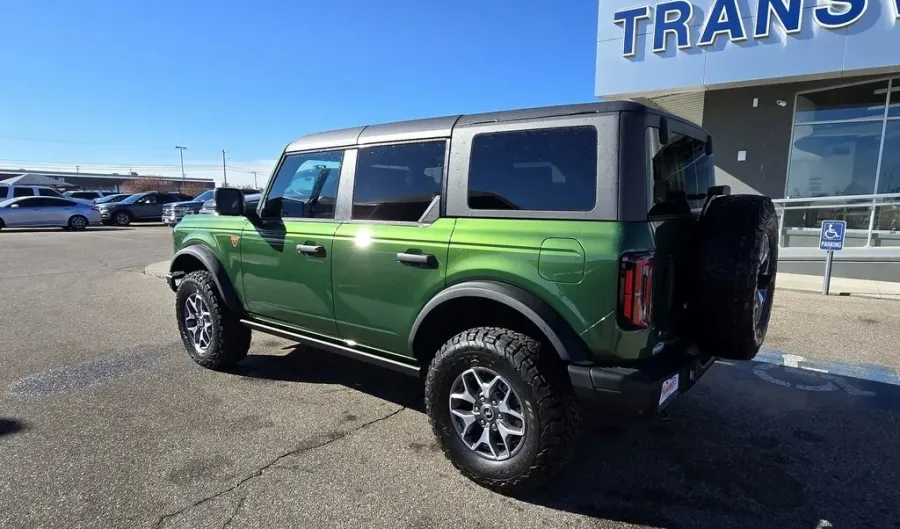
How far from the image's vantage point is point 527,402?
261cm

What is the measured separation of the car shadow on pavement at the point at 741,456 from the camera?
8.58ft

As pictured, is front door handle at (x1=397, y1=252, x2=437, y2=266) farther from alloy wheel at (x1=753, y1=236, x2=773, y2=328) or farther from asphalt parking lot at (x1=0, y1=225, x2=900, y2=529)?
alloy wheel at (x1=753, y1=236, x2=773, y2=328)

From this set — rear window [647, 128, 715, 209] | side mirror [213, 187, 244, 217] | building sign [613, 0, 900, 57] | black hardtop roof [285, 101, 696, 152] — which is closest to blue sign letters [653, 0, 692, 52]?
building sign [613, 0, 900, 57]

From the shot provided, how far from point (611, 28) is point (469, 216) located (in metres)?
10.8

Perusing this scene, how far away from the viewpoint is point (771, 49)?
33.6 ft

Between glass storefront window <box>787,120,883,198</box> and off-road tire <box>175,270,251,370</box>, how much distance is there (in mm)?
12012

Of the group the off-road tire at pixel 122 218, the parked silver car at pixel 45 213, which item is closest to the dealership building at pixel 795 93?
the parked silver car at pixel 45 213

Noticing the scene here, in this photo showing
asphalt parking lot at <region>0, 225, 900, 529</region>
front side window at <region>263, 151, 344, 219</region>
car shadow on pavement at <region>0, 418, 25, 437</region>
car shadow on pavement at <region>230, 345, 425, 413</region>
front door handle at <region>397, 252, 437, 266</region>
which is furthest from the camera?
car shadow on pavement at <region>230, 345, 425, 413</region>

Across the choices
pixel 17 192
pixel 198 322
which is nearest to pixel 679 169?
pixel 198 322

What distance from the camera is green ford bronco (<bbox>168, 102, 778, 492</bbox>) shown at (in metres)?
2.48

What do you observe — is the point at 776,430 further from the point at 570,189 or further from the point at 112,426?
the point at 112,426

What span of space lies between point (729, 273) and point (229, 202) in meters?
3.47

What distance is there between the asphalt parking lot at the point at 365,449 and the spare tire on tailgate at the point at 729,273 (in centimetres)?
81

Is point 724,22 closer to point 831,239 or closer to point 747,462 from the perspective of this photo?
point 831,239
